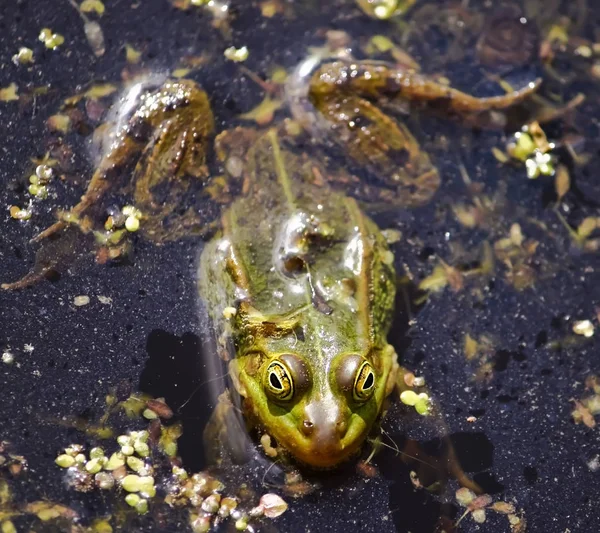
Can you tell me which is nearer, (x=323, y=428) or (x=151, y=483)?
(x=323, y=428)

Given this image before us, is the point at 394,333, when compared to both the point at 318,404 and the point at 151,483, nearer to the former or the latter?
the point at 318,404

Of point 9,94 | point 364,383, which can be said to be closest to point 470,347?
point 364,383

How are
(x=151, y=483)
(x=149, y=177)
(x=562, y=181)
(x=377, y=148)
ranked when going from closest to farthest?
(x=151, y=483) → (x=149, y=177) → (x=377, y=148) → (x=562, y=181)

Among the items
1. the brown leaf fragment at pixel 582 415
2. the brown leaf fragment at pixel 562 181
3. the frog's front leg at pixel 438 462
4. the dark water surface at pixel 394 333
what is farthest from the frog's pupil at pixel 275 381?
the brown leaf fragment at pixel 562 181

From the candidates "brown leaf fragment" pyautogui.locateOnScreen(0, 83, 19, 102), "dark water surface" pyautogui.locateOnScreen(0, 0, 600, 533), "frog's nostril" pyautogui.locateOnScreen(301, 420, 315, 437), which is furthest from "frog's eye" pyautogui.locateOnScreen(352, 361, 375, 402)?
"brown leaf fragment" pyautogui.locateOnScreen(0, 83, 19, 102)

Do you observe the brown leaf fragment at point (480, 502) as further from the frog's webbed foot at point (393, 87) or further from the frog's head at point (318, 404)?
the frog's webbed foot at point (393, 87)

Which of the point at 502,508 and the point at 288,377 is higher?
the point at 288,377

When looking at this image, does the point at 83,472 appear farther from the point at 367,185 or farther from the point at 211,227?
the point at 367,185

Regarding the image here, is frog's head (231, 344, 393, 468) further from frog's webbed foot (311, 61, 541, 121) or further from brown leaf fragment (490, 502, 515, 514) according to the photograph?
frog's webbed foot (311, 61, 541, 121)

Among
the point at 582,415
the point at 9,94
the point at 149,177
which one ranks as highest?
the point at 9,94
